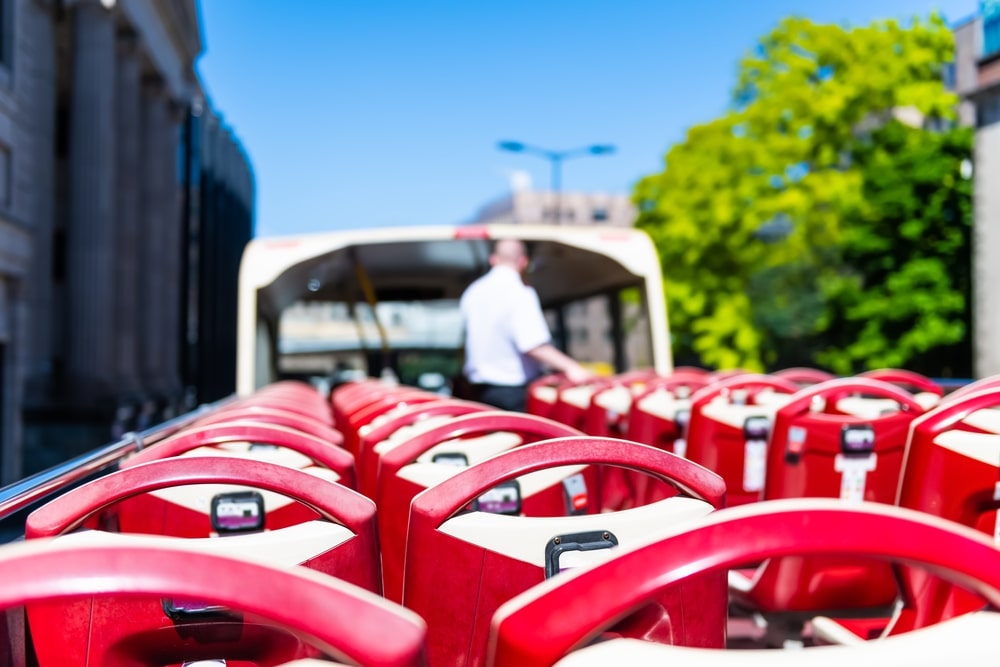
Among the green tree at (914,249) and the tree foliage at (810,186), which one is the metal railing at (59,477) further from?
the green tree at (914,249)

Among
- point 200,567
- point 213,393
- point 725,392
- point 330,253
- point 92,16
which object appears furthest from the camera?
point 92,16

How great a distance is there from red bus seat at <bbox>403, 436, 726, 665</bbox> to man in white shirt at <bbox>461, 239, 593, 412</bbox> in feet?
15.2

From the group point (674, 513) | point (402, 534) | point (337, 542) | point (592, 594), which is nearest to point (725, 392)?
point (402, 534)

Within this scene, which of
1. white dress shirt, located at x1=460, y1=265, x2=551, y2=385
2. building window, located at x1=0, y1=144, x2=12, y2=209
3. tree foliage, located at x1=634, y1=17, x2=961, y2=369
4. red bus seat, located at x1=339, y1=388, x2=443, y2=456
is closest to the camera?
red bus seat, located at x1=339, y1=388, x2=443, y2=456

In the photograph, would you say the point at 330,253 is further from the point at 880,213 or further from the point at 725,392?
the point at 880,213

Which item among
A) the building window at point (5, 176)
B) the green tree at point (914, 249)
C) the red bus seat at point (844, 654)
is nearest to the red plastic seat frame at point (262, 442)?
the red bus seat at point (844, 654)

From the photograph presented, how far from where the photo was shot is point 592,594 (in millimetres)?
1275

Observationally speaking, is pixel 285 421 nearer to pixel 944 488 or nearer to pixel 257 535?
pixel 257 535

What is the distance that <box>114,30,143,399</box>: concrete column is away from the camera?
24703 mm

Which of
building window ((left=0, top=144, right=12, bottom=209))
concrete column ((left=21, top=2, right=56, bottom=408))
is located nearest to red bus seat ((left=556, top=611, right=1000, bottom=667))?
building window ((left=0, top=144, right=12, bottom=209))

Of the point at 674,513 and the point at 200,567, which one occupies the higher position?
the point at 200,567

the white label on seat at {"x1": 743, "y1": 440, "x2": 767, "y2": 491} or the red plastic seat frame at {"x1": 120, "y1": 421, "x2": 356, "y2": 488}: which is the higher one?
the red plastic seat frame at {"x1": 120, "y1": 421, "x2": 356, "y2": 488}

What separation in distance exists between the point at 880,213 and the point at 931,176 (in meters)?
1.62

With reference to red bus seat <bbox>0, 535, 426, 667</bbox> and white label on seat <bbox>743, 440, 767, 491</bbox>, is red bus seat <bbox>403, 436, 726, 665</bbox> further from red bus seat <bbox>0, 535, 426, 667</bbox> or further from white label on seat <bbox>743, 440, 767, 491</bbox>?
white label on seat <bbox>743, 440, 767, 491</bbox>
